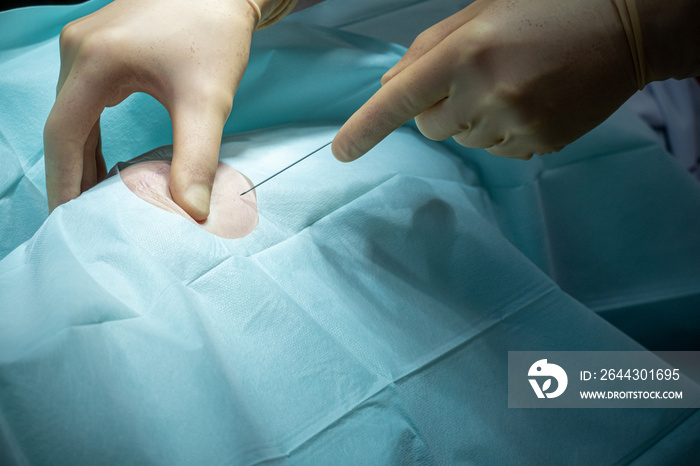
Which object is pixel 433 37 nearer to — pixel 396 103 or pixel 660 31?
pixel 396 103

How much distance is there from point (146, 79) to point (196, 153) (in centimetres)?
21

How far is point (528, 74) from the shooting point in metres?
0.78

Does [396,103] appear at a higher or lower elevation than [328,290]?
higher

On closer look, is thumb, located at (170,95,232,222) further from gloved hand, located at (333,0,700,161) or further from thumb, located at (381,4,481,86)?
thumb, located at (381,4,481,86)

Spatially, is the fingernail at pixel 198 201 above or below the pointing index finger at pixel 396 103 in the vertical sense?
below

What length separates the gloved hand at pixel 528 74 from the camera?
770 mm

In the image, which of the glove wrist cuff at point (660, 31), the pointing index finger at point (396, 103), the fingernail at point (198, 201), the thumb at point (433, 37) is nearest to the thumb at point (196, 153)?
the fingernail at point (198, 201)

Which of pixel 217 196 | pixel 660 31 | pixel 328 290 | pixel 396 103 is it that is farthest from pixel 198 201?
pixel 660 31

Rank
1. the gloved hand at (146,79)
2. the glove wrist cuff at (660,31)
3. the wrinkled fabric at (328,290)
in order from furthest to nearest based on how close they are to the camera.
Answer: the gloved hand at (146,79)
the glove wrist cuff at (660,31)
the wrinkled fabric at (328,290)

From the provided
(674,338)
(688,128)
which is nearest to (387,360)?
(674,338)

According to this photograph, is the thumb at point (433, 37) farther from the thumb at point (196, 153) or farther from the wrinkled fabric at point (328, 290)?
the thumb at point (196, 153)

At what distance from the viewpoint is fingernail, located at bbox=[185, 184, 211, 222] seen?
748 mm

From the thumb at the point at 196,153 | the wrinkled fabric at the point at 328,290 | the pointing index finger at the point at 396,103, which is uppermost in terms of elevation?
the pointing index finger at the point at 396,103

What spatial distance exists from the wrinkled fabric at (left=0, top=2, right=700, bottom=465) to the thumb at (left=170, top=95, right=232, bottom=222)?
7cm
